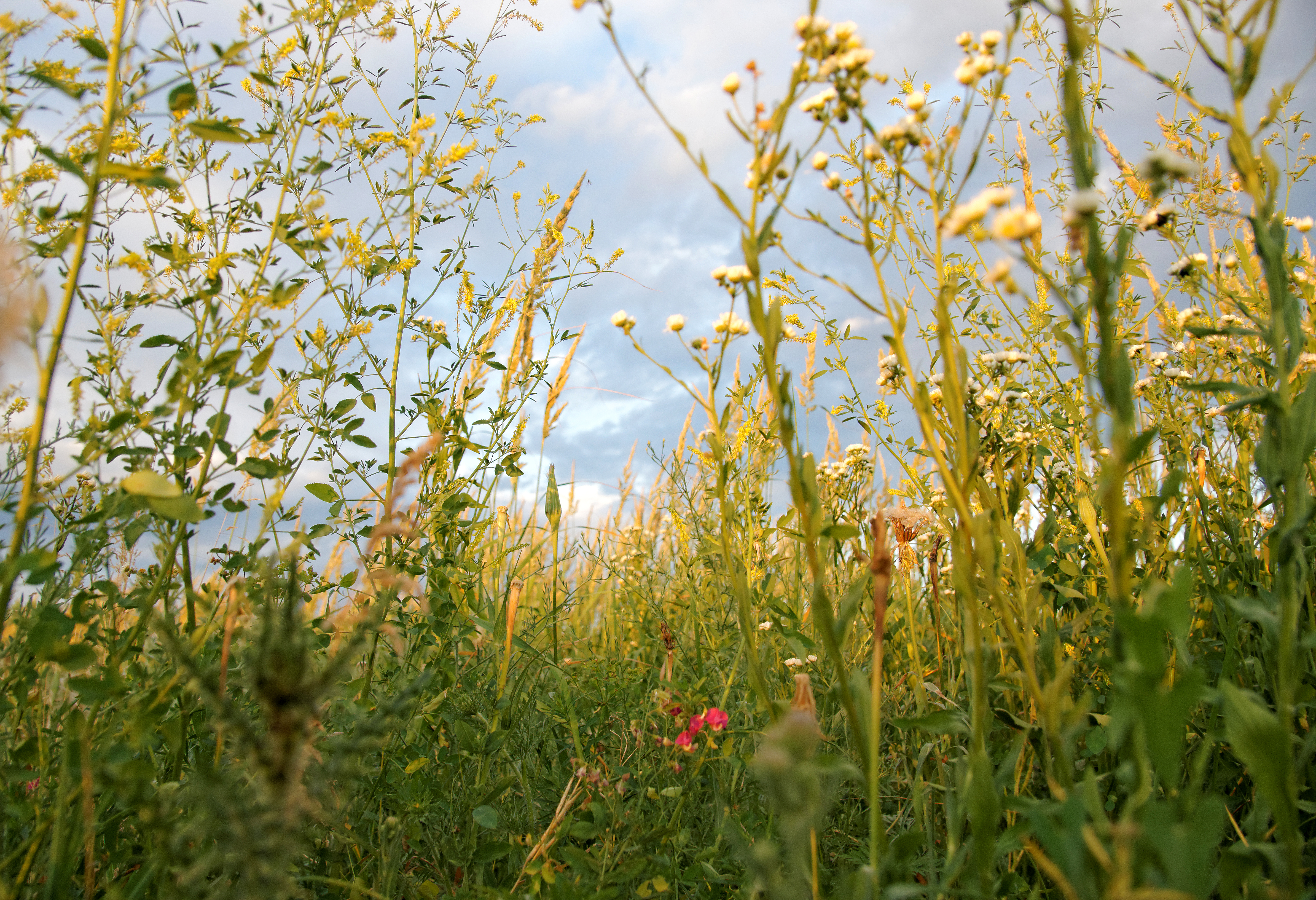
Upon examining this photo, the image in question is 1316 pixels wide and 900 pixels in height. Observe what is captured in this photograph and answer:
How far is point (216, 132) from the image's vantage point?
1.15 m

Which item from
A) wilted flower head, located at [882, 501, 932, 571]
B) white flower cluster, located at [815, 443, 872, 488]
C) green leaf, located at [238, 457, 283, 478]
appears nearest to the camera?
green leaf, located at [238, 457, 283, 478]

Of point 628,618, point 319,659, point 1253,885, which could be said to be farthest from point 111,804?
point 628,618

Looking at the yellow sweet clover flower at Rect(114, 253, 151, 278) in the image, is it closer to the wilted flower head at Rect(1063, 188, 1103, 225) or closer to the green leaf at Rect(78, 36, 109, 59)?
the green leaf at Rect(78, 36, 109, 59)

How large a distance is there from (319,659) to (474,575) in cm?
59

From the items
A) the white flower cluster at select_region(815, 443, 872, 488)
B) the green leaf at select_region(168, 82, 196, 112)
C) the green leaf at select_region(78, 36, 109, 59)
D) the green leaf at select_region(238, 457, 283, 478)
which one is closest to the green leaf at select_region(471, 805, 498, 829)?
the green leaf at select_region(238, 457, 283, 478)

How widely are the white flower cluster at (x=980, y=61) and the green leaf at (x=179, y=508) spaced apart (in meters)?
1.37

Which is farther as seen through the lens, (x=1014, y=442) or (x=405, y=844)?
(x=1014, y=442)

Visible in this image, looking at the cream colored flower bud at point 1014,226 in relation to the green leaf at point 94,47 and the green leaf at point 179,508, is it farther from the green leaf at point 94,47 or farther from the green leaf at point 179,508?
the green leaf at point 94,47

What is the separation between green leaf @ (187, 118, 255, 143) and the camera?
114 cm

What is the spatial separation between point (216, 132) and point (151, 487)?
0.53 metres

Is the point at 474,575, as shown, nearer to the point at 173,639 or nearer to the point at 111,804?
the point at 111,804

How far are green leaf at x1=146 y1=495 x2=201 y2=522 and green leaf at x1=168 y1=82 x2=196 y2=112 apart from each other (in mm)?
591

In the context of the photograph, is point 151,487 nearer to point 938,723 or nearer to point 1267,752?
point 938,723

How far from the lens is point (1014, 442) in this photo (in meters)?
2.25
